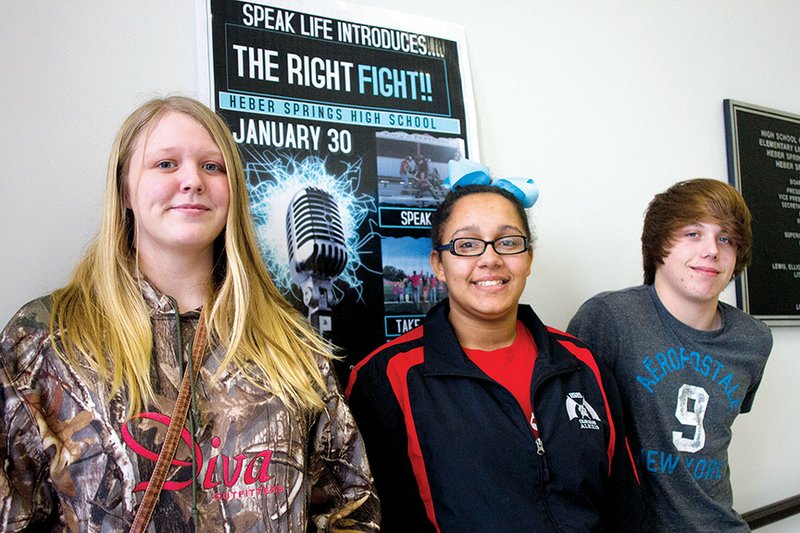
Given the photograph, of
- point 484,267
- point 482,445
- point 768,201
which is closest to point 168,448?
point 482,445

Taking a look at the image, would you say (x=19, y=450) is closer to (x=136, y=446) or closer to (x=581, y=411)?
(x=136, y=446)

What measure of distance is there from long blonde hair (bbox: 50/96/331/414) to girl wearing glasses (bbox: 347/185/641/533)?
19 cm

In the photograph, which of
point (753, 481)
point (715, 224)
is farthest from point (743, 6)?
point (753, 481)

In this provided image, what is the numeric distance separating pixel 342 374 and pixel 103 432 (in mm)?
586

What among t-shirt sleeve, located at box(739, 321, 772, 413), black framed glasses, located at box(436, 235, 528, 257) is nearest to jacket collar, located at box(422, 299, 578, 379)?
black framed glasses, located at box(436, 235, 528, 257)

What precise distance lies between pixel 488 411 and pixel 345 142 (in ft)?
2.22

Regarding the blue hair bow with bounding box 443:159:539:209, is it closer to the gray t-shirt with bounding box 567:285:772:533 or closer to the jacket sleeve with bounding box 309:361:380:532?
the gray t-shirt with bounding box 567:285:772:533

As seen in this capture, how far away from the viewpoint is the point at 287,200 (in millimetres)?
1311

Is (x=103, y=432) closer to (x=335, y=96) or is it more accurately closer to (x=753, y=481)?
(x=335, y=96)

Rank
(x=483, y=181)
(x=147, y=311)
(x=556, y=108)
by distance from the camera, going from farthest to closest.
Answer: (x=556, y=108)
(x=483, y=181)
(x=147, y=311)

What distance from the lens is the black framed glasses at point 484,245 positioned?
1.16m

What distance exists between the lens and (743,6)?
2117 millimetres

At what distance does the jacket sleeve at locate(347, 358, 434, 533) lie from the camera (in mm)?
A: 1056

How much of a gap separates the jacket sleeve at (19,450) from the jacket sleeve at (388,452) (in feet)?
1.64
